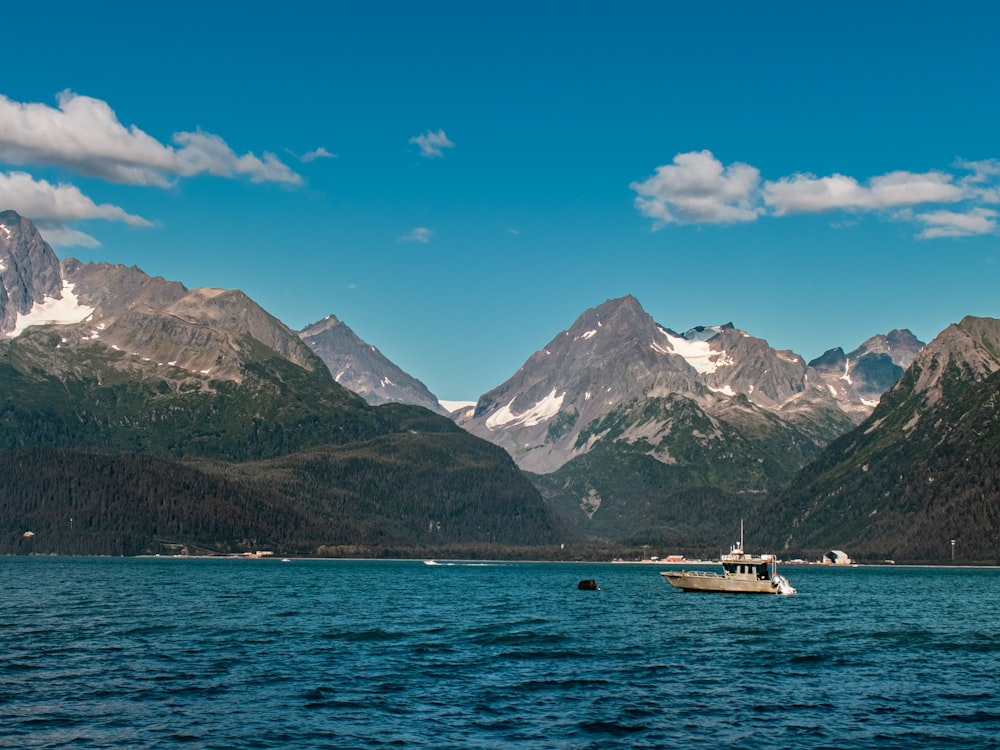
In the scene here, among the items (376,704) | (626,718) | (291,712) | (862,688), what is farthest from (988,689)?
(291,712)

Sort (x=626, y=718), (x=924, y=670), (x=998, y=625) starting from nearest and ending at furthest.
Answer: (x=626, y=718)
(x=924, y=670)
(x=998, y=625)

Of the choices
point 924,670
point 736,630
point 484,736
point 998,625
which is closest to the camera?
point 484,736

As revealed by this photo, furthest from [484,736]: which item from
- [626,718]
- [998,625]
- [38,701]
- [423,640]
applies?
[998,625]

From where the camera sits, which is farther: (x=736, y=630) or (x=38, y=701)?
(x=736, y=630)

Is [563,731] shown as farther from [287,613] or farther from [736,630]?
[287,613]

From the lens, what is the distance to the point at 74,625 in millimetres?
154375

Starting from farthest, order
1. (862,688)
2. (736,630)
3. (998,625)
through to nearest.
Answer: (998,625) → (736,630) → (862,688)

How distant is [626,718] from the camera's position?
91.6 m

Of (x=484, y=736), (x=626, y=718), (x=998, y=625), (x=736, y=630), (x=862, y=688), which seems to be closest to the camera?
(x=484, y=736)

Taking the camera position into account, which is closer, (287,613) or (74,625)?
(74,625)

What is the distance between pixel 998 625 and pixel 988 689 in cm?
7487

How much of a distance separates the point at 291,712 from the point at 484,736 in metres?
16.5

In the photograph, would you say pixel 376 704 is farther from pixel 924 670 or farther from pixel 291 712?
pixel 924 670

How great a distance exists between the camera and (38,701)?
95.4 metres
